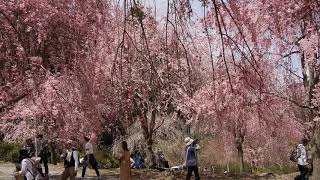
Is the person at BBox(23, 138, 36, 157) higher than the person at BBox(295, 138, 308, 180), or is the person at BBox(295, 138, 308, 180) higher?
the person at BBox(23, 138, 36, 157)

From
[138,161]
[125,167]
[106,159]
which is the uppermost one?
[106,159]

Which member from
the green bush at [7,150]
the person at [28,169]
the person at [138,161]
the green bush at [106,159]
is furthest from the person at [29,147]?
the green bush at [7,150]

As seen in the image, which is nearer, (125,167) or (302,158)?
(125,167)

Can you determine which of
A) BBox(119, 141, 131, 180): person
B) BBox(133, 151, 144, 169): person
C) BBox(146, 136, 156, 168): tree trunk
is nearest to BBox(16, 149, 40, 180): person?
BBox(119, 141, 131, 180): person

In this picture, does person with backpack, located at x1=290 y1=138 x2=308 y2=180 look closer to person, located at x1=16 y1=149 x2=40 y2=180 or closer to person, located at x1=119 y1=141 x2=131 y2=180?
person, located at x1=119 y1=141 x2=131 y2=180

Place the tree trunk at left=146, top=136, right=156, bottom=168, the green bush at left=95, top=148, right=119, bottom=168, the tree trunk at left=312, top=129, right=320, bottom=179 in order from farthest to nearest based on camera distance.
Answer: the green bush at left=95, top=148, right=119, bottom=168 → the tree trunk at left=146, top=136, right=156, bottom=168 → the tree trunk at left=312, top=129, right=320, bottom=179

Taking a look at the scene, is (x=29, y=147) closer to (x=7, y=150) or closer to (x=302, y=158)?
Answer: (x=302, y=158)

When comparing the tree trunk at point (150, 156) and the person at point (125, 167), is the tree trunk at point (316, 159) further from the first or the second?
the tree trunk at point (150, 156)

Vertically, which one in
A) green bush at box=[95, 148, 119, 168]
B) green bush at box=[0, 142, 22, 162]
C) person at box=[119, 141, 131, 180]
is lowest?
person at box=[119, 141, 131, 180]

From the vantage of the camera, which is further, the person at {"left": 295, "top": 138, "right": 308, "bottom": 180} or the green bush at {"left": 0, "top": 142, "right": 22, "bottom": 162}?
the green bush at {"left": 0, "top": 142, "right": 22, "bottom": 162}

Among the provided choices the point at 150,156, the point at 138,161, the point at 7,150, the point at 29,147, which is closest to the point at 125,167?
the point at 29,147

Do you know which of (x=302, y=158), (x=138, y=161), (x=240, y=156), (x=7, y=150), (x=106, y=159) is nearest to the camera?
(x=302, y=158)

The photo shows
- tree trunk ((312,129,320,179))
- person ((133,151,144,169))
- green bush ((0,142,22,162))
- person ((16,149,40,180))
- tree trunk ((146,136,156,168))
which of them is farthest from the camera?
green bush ((0,142,22,162))

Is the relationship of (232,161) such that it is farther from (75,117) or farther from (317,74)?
(317,74)
